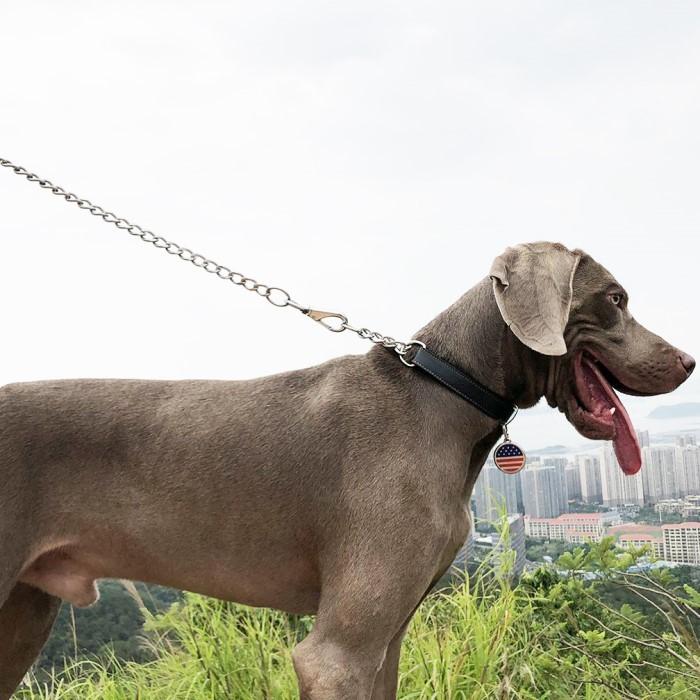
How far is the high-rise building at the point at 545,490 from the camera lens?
5.12m

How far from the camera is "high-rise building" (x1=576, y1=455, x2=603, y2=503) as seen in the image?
4816 millimetres

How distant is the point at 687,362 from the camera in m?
3.02

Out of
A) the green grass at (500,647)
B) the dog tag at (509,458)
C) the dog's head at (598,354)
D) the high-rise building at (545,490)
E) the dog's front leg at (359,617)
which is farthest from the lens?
the high-rise building at (545,490)

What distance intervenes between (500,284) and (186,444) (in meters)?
1.11

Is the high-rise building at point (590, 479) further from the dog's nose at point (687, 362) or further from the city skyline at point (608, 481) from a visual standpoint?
the dog's nose at point (687, 362)

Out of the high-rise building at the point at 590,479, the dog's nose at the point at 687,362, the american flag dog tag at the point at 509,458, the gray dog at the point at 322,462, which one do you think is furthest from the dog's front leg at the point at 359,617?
the high-rise building at the point at 590,479

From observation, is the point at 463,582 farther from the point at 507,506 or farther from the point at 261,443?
the point at 261,443

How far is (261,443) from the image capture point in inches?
115

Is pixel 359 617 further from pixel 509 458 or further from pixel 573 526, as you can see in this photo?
pixel 573 526

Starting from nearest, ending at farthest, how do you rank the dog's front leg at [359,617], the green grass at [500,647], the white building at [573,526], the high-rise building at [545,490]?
the dog's front leg at [359,617], the green grass at [500,647], the white building at [573,526], the high-rise building at [545,490]

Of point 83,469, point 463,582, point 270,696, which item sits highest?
point 83,469

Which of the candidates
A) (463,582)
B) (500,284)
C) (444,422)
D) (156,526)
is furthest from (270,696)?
(500,284)

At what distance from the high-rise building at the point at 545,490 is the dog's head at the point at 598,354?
6.86 feet

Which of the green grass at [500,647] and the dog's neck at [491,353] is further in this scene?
the green grass at [500,647]
